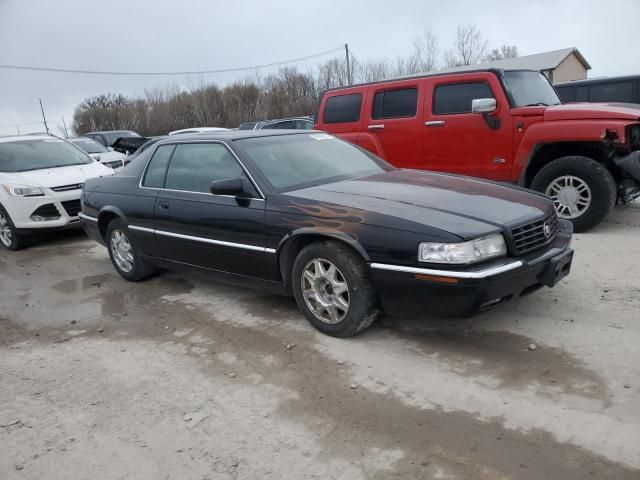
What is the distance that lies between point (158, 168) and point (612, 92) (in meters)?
10.00

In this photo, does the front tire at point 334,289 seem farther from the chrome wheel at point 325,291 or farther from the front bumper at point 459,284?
the front bumper at point 459,284

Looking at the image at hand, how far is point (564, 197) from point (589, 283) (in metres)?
1.93

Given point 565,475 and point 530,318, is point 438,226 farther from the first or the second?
point 565,475

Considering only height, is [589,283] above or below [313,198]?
below

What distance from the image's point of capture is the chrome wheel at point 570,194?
621cm

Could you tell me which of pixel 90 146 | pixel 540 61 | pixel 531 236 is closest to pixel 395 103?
pixel 531 236

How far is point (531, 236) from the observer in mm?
3689

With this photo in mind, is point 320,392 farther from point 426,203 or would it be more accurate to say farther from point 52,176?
point 52,176

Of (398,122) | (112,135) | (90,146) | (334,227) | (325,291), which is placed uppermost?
(112,135)

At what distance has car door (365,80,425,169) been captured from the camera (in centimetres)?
732

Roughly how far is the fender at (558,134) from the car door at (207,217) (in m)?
3.73

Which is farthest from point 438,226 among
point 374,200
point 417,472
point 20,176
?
point 20,176

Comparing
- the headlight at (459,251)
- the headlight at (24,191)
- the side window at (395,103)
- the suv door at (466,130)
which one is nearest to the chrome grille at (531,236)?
the headlight at (459,251)

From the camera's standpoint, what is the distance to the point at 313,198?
403 cm
